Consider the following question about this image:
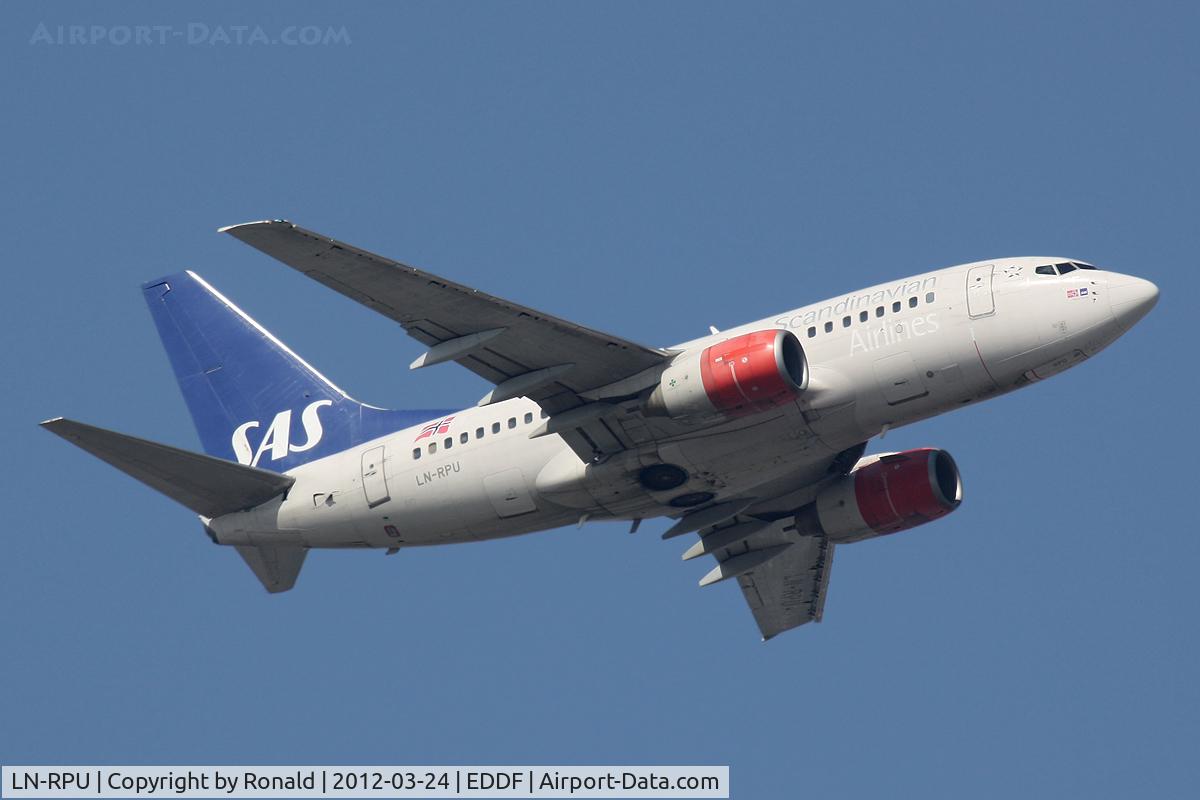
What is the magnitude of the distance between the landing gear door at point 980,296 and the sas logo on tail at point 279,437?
19.7m

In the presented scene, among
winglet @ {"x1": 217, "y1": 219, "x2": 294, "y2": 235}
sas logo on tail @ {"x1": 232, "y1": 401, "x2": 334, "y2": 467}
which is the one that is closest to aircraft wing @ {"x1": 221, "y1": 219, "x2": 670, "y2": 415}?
winglet @ {"x1": 217, "y1": 219, "x2": 294, "y2": 235}

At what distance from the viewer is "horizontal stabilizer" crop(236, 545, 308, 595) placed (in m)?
54.4

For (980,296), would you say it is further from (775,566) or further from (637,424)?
(775,566)

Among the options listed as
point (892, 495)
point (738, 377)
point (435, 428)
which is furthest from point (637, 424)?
point (892, 495)

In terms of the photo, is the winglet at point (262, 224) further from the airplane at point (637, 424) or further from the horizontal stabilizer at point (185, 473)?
the horizontal stabilizer at point (185, 473)

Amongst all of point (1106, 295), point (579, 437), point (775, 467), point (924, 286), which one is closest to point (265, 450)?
point (579, 437)

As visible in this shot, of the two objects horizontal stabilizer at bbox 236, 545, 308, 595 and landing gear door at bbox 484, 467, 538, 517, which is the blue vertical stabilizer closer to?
horizontal stabilizer at bbox 236, 545, 308, 595

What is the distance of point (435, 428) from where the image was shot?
5128 cm

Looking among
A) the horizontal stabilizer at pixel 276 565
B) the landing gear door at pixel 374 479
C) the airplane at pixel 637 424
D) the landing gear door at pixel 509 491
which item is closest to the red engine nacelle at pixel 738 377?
the airplane at pixel 637 424

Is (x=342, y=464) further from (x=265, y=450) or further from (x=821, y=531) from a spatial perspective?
(x=821, y=531)

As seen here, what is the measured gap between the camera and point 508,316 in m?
45.1

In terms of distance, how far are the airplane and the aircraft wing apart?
0.17ft

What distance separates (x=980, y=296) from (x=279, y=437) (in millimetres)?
21650

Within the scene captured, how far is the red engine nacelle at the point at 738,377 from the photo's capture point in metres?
44.9
